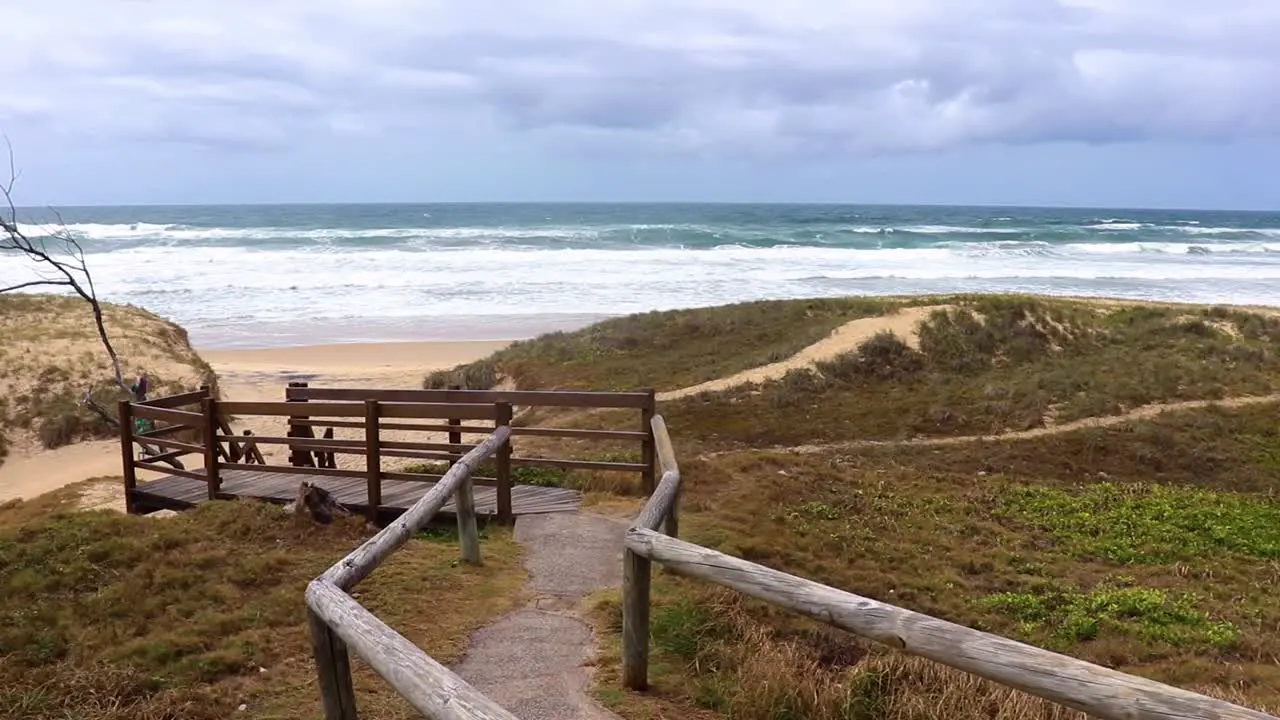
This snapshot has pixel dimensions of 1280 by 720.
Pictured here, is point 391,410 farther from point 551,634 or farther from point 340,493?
point 551,634

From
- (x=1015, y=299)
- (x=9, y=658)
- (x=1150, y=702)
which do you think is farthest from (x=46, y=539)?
(x=1015, y=299)

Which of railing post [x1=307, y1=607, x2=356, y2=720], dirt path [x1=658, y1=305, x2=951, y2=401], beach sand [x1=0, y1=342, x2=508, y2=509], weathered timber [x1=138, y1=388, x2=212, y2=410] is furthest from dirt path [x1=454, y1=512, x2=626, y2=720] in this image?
dirt path [x1=658, y1=305, x2=951, y2=401]

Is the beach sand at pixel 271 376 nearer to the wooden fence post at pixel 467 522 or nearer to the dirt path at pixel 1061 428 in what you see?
the wooden fence post at pixel 467 522

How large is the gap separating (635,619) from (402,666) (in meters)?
1.73

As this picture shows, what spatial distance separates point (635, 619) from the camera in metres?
4.71

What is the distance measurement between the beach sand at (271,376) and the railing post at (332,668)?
10010 mm

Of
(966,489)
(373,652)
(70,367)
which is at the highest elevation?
(373,652)

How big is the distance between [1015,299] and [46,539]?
20.2m

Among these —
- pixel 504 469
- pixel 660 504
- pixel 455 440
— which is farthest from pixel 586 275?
pixel 660 504

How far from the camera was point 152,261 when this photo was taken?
5438 cm

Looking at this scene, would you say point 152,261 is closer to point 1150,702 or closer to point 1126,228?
point 1150,702

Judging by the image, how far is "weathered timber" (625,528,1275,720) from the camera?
107 inches

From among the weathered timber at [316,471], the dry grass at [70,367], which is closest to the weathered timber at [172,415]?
the weathered timber at [316,471]

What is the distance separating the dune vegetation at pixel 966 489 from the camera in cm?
545
